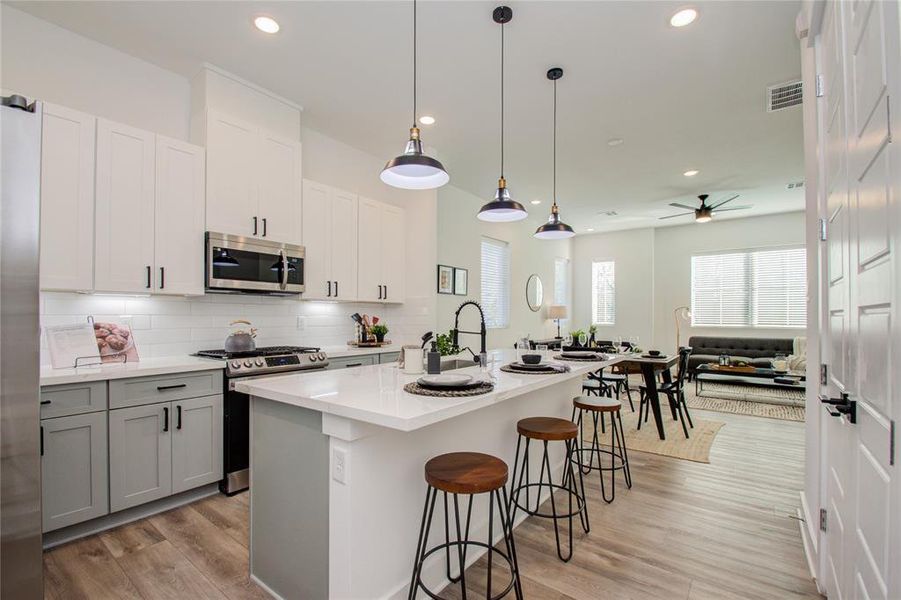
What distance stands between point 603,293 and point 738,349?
8.96 feet

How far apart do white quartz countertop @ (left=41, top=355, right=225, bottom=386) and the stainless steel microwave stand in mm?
570

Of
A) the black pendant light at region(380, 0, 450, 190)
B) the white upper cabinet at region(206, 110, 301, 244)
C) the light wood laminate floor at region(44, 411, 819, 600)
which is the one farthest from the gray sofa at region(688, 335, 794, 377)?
the white upper cabinet at region(206, 110, 301, 244)

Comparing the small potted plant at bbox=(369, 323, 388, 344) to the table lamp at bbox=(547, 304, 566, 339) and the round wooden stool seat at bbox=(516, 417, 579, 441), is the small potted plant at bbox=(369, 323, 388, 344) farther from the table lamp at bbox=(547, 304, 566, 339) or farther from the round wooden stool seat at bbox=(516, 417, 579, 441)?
the table lamp at bbox=(547, 304, 566, 339)

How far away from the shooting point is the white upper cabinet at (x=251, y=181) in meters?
3.15

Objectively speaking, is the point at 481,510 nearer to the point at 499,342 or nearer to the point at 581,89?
the point at 581,89

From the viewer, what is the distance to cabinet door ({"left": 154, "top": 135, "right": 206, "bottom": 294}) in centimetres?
288

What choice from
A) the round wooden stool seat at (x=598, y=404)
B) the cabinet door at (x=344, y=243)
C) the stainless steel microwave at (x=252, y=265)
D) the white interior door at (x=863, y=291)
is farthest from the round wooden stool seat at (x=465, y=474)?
the cabinet door at (x=344, y=243)

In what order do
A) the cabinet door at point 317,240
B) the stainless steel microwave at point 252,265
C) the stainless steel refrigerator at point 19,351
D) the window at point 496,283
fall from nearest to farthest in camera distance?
the stainless steel refrigerator at point 19,351
the stainless steel microwave at point 252,265
the cabinet door at point 317,240
the window at point 496,283

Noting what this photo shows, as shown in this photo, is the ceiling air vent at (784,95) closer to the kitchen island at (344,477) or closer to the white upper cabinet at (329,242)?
the kitchen island at (344,477)

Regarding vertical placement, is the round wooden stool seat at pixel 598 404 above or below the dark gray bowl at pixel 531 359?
below

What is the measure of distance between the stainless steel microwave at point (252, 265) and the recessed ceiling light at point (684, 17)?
312 centimetres

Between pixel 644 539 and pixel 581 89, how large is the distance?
316 centimetres

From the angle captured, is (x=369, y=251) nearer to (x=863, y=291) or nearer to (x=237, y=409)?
(x=237, y=409)

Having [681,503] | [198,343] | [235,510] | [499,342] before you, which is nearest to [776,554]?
[681,503]
